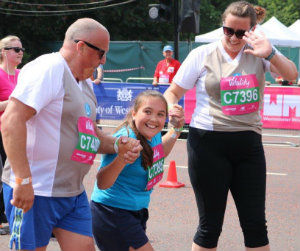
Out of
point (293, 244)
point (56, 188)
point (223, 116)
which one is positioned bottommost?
point (293, 244)

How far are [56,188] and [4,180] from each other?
29cm

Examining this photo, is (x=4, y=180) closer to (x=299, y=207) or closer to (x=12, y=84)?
(x=12, y=84)

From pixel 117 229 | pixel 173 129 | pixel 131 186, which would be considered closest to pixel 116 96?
pixel 173 129

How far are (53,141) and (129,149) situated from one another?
1.72ft

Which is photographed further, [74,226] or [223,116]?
[223,116]

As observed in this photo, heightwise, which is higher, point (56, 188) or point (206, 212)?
point (56, 188)

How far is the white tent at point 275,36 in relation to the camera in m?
24.5

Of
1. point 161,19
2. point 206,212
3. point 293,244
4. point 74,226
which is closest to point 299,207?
point 293,244

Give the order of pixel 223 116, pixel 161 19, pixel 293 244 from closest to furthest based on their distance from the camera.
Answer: pixel 223 116 < pixel 293 244 < pixel 161 19

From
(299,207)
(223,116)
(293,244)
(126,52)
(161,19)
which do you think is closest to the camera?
(223,116)

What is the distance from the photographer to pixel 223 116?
4.45 metres

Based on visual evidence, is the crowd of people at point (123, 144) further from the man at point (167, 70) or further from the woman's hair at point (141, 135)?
the man at point (167, 70)

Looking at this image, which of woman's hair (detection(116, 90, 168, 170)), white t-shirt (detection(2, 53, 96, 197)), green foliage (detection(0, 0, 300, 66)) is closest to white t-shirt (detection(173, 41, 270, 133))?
woman's hair (detection(116, 90, 168, 170))

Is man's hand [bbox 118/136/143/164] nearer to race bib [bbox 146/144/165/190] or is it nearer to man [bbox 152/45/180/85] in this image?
race bib [bbox 146/144/165/190]
